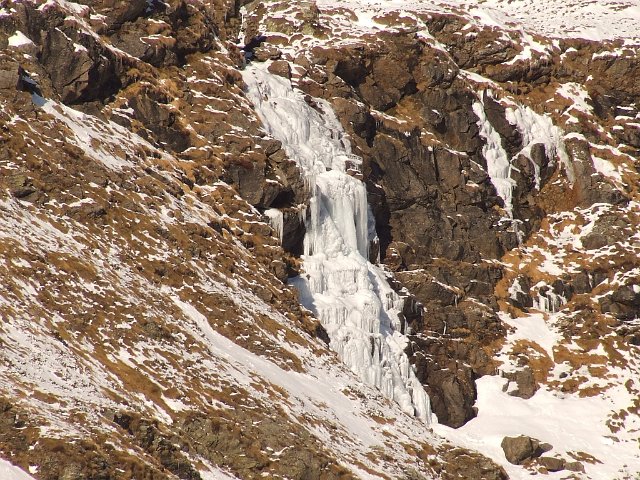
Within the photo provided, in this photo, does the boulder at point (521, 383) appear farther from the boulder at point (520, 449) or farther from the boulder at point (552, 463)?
the boulder at point (552, 463)

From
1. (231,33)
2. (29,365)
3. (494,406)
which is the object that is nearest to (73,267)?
(29,365)

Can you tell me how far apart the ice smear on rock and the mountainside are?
0.48 ft

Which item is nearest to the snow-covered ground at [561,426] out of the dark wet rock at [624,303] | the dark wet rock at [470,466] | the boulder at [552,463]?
the boulder at [552,463]

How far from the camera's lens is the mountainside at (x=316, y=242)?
33.3 meters

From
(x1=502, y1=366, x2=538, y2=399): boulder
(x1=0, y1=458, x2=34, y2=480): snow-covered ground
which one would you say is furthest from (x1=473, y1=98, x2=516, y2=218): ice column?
(x1=0, y1=458, x2=34, y2=480): snow-covered ground

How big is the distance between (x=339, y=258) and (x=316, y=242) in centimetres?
144

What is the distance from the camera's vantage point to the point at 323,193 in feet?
168

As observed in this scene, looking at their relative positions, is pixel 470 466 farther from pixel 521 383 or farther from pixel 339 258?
pixel 339 258

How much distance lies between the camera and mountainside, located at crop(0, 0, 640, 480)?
109ft

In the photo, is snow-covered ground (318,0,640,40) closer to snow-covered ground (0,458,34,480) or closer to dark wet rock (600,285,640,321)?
dark wet rock (600,285,640,321)

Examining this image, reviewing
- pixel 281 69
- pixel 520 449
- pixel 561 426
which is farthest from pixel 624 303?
pixel 281 69

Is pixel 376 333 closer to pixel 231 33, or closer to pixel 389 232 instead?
pixel 389 232

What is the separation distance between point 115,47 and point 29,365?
2565 centimetres

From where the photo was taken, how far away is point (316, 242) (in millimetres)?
49812
